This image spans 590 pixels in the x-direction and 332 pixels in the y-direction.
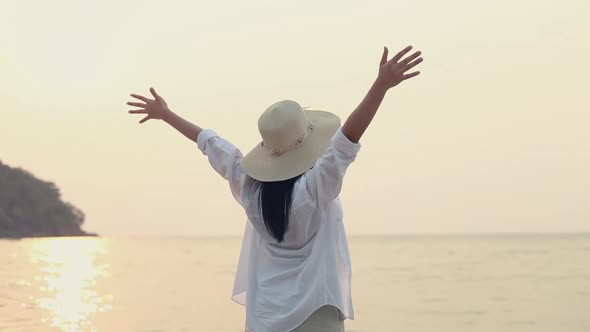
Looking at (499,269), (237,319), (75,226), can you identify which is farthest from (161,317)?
(75,226)

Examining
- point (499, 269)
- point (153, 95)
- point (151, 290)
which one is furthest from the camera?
point (499, 269)

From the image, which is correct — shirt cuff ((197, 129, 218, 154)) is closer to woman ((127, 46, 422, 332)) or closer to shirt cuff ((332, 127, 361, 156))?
woman ((127, 46, 422, 332))

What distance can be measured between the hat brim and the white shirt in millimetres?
49

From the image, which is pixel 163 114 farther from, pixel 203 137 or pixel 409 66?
pixel 409 66

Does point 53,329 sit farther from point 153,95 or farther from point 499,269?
point 499,269

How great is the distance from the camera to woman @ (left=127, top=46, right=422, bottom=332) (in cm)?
251

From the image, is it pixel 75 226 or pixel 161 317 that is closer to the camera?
pixel 161 317

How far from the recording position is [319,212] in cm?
253

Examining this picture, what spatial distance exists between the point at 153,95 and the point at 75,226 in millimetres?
76646

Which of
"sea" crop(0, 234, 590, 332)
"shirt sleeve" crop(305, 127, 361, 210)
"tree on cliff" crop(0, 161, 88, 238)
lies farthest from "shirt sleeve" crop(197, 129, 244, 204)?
"tree on cliff" crop(0, 161, 88, 238)

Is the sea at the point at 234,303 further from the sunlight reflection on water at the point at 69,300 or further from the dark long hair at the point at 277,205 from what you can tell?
the dark long hair at the point at 277,205

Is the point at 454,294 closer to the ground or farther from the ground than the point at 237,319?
closer to the ground

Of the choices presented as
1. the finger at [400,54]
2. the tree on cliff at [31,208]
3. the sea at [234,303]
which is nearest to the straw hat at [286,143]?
the finger at [400,54]

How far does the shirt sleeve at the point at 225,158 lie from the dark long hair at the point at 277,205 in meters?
0.17
